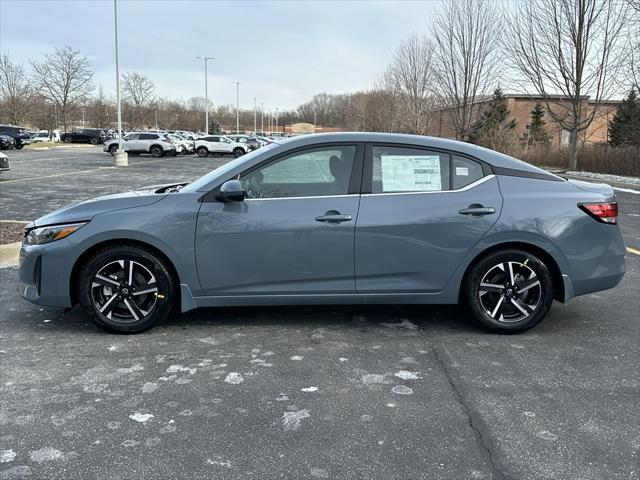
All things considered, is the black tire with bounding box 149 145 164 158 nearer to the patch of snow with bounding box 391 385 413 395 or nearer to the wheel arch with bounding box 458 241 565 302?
the wheel arch with bounding box 458 241 565 302

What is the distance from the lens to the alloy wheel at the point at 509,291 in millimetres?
4445

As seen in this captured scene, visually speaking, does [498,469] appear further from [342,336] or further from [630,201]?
[630,201]

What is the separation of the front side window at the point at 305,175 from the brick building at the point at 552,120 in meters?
28.8

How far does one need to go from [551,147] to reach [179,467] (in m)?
35.5

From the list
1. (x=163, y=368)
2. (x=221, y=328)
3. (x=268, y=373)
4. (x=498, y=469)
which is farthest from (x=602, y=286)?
(x=163, y=368)

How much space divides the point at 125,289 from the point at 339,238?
169 cm

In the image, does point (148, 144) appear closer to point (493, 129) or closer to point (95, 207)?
point (493, 129)

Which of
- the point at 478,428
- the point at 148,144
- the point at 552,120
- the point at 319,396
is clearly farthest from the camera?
the point at 148,144

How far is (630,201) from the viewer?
15.9 metres

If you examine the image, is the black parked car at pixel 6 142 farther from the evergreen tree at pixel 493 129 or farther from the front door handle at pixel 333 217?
the front door handle at pixel 333 217

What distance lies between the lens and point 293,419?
122 inches

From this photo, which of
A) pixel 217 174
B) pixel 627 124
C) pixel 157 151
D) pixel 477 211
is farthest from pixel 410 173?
pixel 157 151

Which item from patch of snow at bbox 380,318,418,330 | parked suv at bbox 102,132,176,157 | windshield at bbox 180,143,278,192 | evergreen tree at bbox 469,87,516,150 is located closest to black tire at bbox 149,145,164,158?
parked suv at bbox 102,132,176,157

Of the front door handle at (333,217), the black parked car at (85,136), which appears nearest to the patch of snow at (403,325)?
the front door handle at (333,217)
